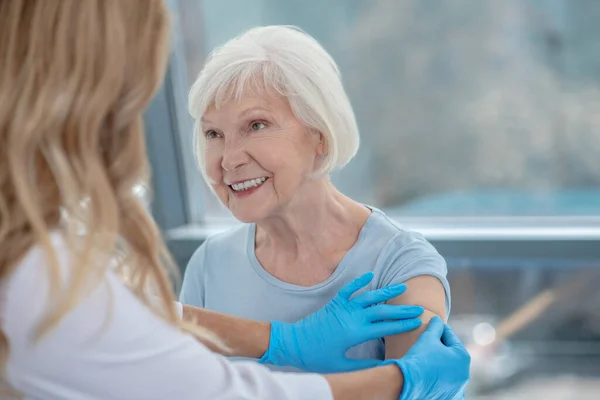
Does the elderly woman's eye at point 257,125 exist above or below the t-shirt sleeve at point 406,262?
above

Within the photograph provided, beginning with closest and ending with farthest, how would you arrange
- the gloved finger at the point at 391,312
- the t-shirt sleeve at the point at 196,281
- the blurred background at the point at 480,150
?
the gloved finger at the point at 391,312 → the t-shirt sleeve at the point at 196,281 → the blurred background at the point at 480,150

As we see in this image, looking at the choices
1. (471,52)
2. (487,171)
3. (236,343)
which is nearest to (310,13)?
(471,52)

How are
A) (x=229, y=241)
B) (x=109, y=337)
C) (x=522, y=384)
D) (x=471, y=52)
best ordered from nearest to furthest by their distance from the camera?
(x=109, y=337)
(x=229, y=241)
(x=471, y=52)
(x=522, y=384)

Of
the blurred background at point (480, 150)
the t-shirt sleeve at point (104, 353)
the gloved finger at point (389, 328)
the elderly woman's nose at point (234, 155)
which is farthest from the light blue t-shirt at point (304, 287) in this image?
the blurred background at point (480, 150)

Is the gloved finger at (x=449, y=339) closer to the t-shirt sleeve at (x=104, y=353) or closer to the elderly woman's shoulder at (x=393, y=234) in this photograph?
the elderly woman's shoulder at (x=393, y=234)

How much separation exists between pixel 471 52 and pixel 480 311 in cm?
111

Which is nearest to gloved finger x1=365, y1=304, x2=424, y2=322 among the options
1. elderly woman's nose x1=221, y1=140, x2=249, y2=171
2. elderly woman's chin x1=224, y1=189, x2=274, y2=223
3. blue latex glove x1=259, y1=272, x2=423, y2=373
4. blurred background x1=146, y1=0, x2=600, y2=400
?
blue latex glove x1=259, y1=272, x2=423, y2=373

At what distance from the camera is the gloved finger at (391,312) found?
154cm

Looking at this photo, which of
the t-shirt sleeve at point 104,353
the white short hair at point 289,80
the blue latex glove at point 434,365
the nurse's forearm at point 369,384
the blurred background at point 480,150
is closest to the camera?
the t-shirt sleeve at point 104,353

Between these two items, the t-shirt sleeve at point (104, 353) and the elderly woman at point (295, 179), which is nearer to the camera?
the t-shirt sleeve at point (104, 353)

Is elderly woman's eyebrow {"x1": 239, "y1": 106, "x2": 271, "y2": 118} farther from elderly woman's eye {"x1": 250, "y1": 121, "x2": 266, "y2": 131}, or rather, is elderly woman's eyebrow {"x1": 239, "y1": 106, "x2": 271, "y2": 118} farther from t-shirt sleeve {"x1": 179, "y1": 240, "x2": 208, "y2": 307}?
t-shirt sleeve {"x1": 179, "y1": 240, "x2": 208, "y2": 307}

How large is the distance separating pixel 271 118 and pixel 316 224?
246 mm

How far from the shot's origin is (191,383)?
3.49ft

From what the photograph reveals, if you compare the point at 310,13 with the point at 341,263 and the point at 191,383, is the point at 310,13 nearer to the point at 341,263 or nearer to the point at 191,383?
the point at 341,263
